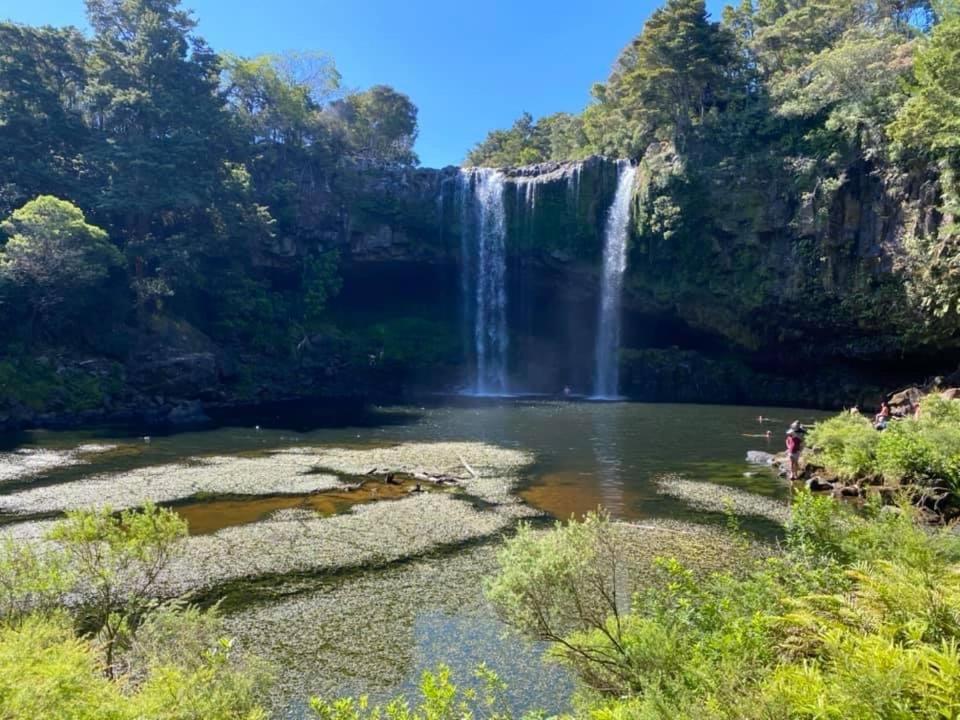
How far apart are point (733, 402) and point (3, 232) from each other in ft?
154

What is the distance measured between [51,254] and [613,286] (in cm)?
3635

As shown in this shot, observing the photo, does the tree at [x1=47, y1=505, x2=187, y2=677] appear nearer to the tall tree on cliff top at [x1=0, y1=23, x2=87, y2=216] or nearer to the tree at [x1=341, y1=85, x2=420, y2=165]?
the tall tree on cliff top at [x1=0, y1=23, x2=87, y2=216]

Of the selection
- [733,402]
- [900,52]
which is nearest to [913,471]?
[733,402]

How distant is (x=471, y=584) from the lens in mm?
11117

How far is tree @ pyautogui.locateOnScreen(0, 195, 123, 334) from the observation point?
112 feet

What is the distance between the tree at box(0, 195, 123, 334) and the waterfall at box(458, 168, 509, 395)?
83.0 feet

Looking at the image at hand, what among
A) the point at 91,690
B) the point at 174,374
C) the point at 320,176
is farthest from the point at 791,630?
the point at 320,176

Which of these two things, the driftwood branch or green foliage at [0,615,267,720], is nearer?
green foliage at [0,615,267,720]

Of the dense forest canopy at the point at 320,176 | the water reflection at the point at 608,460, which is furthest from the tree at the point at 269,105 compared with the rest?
the water reflection at the point at 608,460

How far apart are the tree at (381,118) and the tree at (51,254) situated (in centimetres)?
3945

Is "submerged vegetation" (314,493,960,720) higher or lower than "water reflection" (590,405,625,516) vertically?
higher

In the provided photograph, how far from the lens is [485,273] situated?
5156cm

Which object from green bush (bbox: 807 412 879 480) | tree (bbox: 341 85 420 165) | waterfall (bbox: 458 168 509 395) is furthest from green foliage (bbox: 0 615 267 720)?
tree (bbox: 341 85 420 165)

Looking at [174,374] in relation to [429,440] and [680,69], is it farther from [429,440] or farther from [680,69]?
[680,69]
